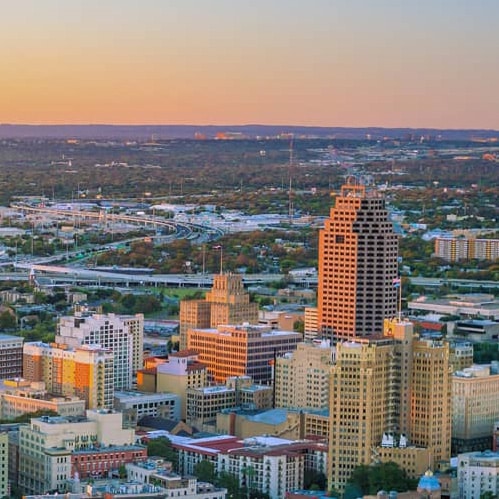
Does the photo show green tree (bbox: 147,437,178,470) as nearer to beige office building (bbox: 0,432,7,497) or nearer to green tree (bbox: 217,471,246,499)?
green tree (bbox: 217,471,246,499)

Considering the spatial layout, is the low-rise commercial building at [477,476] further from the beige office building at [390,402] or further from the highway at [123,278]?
the highway at [123,278]

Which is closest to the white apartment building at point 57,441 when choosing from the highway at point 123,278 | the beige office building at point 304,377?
the beige office building at point 304,377

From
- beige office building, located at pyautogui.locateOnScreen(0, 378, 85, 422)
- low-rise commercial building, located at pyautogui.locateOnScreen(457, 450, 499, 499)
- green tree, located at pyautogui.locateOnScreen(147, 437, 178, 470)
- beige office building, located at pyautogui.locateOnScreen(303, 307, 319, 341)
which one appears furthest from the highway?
low-rise commercial building, located at pyautogui.locateOnScreen(457, 450, 499, 499)

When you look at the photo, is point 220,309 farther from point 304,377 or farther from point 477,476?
point 477,476

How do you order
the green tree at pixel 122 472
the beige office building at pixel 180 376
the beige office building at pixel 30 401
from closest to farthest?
the green tree at pixel 122 472, the beige office building at pixel 30 401, the beige office building at pixel 180 376

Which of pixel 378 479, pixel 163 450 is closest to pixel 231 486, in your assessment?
pixel 163 450

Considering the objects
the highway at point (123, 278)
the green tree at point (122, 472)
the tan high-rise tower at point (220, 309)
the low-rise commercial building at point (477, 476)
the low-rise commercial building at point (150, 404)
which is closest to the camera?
the green tree at point (122, 472)

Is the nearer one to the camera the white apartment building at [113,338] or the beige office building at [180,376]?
the beige office building at [180,376]
